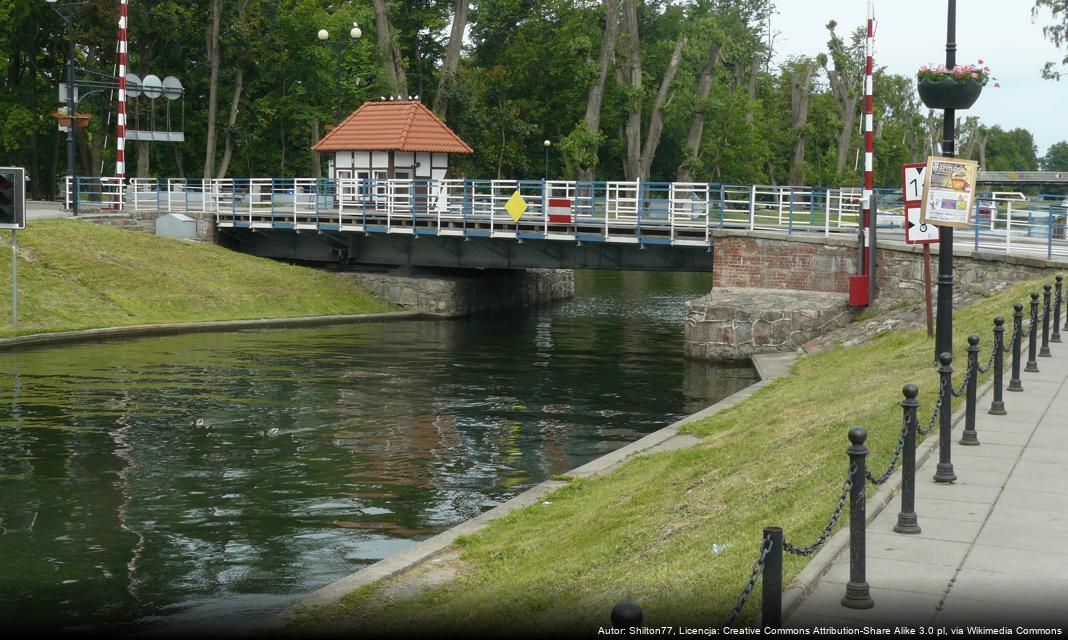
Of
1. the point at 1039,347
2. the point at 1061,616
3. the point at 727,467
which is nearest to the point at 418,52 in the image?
the point at 1039,347

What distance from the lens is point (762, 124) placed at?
3469 inches

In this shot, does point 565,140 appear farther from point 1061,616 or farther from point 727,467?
point 1061,616

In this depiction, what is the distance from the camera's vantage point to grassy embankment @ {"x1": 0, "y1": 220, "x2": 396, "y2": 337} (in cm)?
3391

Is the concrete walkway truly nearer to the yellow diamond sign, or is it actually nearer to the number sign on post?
the number sign on post

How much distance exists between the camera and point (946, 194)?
1524cm

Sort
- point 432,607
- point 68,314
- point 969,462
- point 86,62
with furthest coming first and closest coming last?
point 86,62
point 68,314
point 969,462
point 432,607

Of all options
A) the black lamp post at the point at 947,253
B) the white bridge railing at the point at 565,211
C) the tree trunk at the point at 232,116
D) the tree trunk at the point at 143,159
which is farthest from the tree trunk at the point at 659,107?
the black lamp post at the point at 947,253

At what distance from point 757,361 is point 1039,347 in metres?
9.59

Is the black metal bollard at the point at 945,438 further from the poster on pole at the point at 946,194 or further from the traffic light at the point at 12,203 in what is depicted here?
the traffic light at the point at 12,203

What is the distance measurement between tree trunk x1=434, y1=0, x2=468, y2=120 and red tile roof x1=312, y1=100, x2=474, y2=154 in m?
9.83

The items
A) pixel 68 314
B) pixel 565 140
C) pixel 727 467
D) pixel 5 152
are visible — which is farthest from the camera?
pixel 5 152

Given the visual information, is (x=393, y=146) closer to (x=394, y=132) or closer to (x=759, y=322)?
(x=394, y=132)

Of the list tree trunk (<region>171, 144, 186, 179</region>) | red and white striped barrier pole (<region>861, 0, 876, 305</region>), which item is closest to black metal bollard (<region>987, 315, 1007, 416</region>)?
red and white striped barrier pole (<region>861, 0, 876, 305</region>)

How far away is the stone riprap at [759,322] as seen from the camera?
30703 millimetres
